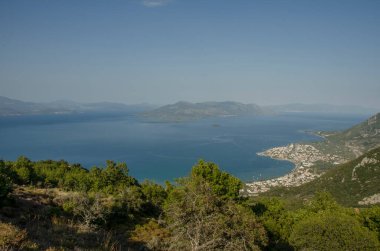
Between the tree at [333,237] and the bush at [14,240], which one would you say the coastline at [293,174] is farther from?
the bush at [14,240]

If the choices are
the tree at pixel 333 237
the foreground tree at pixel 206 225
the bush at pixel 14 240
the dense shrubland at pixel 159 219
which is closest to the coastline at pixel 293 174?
the dense shrubland at pixel 159 219

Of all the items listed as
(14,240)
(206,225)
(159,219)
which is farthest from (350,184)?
(14,240)

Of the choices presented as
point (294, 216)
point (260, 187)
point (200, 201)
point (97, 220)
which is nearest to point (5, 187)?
point (97, 220)

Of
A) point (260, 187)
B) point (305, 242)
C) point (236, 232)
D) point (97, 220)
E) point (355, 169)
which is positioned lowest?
point (260, 187)

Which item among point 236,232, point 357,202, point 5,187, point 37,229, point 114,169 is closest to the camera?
point 37,229

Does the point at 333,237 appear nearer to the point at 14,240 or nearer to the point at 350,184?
the point at 14,240

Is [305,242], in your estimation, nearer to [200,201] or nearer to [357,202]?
[200,201]
